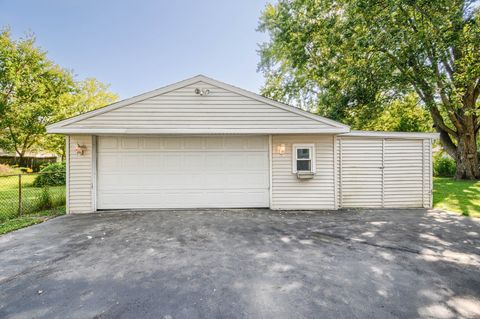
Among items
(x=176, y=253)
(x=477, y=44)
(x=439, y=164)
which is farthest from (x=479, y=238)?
(x=439, y=164)

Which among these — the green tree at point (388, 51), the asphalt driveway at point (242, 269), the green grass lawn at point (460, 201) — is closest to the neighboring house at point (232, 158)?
the green grass lawn at point (460, 201)

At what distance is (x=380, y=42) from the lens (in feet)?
28.4

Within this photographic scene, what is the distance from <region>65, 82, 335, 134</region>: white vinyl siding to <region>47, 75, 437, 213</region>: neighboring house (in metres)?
0.03

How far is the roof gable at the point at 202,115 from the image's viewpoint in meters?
6.12

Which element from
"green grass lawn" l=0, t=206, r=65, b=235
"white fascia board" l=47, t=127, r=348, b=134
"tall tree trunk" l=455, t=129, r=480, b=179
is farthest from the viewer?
"tall tree trunk" l=455, t=129, r=480, b=179

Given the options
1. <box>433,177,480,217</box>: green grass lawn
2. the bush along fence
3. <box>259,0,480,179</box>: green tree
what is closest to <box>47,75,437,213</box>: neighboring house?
<box>433,177,480,217</box>: green grass lawn

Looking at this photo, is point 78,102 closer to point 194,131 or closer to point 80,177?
point 80,177

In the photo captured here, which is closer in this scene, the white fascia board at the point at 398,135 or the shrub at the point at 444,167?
the white fascia board at the point at 398,135

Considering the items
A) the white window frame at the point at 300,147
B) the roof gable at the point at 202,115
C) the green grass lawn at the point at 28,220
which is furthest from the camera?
the white window frame at the point at 300,147

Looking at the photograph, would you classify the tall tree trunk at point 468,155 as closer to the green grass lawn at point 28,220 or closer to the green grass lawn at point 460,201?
the green grass lawn at point 460,201

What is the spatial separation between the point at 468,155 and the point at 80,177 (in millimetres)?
19192

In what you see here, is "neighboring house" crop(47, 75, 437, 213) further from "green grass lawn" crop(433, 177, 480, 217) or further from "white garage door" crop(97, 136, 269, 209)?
"green grass lawn" crop(433, 177, 480, 217)

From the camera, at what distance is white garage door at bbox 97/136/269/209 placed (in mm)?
6547

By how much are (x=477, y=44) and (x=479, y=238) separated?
317 inches
